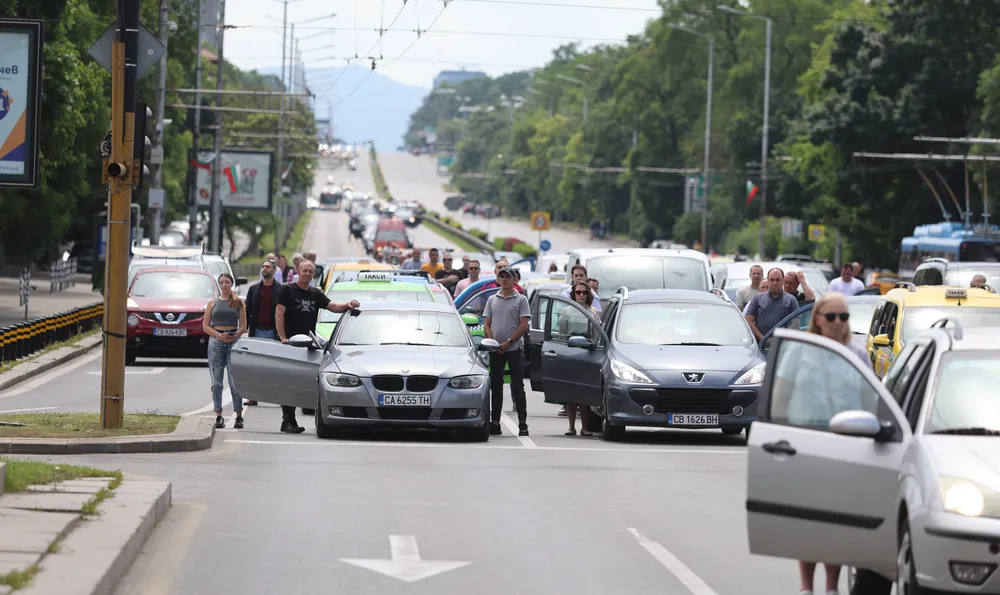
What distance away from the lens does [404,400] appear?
1755 centimetres

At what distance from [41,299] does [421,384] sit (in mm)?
35619

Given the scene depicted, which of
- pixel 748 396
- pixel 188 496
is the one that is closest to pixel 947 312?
pixel 748 396

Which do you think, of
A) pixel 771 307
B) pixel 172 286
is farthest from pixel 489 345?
pixel 172 286

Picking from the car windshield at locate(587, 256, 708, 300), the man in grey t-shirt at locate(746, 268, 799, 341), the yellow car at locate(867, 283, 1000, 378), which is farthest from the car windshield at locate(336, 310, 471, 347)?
the car windshield at locate(587, 256, 708, 300)

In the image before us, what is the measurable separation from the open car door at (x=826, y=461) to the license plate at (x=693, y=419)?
9258 millimetres

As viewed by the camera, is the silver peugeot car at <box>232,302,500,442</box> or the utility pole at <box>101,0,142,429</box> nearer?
the utility pole at <box>101,0,142,429</box>

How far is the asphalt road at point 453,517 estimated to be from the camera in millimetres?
9609

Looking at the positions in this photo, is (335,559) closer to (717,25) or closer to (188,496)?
(188,496)

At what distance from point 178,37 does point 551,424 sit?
5292 cm

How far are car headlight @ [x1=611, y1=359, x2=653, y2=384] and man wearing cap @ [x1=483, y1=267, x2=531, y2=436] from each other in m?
1.15

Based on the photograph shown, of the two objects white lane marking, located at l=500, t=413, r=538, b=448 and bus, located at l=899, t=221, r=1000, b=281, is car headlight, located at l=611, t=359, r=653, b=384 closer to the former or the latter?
white lane marking, located at l=500, t=413, r=538, b=448

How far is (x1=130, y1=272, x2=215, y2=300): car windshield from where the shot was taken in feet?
104

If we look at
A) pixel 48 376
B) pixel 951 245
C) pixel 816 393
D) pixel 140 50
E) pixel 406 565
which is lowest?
pixel 48 376

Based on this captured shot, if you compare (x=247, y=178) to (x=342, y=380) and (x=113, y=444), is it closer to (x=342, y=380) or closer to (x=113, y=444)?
(x=342, y=380)
